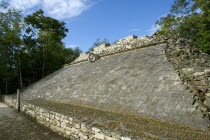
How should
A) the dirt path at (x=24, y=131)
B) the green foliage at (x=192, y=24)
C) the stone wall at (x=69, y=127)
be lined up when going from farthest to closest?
the green foliage at (x=192, y=24)
the dirt path at (x=24, y=131)
the stone wall at (x=69, y=127)

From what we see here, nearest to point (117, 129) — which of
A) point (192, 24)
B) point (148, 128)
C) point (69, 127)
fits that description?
point (148, 128)

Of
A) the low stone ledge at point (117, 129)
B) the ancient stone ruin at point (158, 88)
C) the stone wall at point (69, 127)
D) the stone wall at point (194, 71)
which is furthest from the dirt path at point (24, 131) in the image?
the stone wall at point (194, 71)

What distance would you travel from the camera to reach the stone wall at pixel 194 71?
Result: 140 inches

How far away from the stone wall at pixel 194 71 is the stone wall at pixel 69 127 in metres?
2.25

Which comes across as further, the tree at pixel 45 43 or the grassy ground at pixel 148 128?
the tree at pixel 45 43

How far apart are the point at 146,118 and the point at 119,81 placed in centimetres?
264

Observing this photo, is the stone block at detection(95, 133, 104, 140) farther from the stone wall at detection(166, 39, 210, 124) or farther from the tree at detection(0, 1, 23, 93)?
the tree at detection(0, 1, 23, 93)

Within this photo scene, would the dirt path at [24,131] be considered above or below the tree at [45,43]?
below

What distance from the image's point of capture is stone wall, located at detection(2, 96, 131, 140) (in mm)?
3117

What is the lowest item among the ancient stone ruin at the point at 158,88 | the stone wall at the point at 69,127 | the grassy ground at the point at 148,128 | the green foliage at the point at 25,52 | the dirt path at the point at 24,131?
the dirt path at the point at 24,131

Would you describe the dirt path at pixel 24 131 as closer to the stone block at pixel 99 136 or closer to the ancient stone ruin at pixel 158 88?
the ancient stone ruin at pixel 158 88

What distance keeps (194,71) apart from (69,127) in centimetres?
447

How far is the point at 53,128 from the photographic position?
5.18 m

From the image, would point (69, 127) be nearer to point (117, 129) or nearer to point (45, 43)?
point (117, 129)
